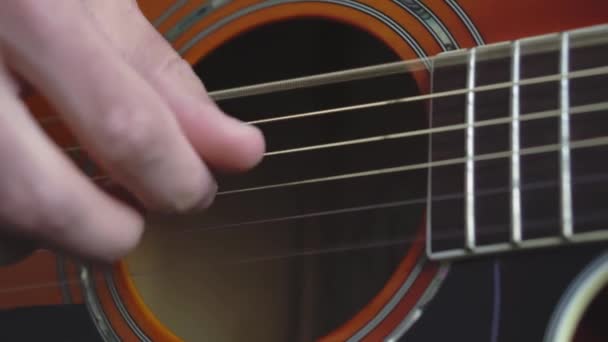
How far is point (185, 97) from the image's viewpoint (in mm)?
483

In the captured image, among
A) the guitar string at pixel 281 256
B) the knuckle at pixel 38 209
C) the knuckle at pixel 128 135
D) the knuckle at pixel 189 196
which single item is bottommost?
the guitar string at pixel 281 256

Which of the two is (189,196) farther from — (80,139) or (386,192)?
(386,192)

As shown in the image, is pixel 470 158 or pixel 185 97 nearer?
pixel 185 97

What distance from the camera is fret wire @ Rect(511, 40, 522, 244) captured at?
553 mm

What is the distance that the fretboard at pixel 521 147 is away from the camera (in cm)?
54

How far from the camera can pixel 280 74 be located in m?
0.88

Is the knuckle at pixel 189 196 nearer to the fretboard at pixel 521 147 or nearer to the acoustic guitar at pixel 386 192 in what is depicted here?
the acoustic guitar at pixel 386 192

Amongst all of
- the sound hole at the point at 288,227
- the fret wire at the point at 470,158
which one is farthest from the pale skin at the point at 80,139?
the sound hole at the point at 288,227

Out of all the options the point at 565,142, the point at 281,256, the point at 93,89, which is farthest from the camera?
the point at 281,256

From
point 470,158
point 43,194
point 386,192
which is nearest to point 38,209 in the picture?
point 43,194

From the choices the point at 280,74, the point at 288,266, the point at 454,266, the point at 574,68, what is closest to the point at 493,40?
the point at 574,68

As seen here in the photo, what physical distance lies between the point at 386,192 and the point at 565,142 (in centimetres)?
34

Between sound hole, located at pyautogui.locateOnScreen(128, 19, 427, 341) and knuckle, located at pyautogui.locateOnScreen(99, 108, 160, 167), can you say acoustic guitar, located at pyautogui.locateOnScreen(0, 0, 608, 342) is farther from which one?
knuckle, located at pyautogui.locateOnScreen(99, 108, 160, 167)

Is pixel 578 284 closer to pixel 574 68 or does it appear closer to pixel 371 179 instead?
pixel 574 68
